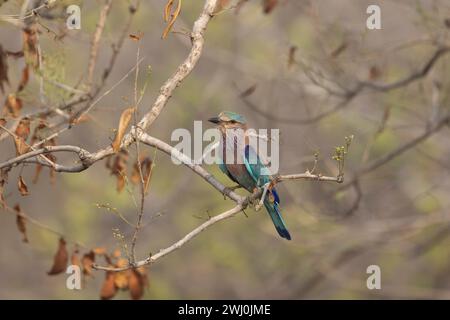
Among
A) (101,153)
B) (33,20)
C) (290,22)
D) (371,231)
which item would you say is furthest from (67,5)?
(290,22)

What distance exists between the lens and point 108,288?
234 inches

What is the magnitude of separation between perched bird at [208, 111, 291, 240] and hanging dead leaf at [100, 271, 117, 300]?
124 cm

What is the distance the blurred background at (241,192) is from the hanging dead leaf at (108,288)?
12.4 ft

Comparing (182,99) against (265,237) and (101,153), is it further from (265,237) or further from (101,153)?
(101,153)

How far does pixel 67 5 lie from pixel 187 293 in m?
8.80

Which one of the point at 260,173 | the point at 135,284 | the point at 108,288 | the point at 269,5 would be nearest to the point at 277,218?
the point at 260,173

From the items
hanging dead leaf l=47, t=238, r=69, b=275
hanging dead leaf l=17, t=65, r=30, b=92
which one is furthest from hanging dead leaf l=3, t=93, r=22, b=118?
hanging dead leaf l=47, t=238, r=69, b=275

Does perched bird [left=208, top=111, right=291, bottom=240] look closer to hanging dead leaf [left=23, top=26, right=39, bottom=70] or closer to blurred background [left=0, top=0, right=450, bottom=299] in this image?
hanging dead leaf [left=23, top=26, right=39, bottom=70]

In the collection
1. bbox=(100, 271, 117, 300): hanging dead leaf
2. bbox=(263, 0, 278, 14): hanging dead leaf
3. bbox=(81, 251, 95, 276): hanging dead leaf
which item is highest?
bbox=(263, 0, 278, 14): hanging dead leaf

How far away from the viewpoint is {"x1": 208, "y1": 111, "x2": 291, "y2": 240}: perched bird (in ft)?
21.0

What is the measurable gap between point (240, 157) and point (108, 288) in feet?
4.59

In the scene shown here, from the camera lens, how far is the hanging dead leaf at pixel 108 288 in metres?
5.92

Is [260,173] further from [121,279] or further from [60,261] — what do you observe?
[60,261]
